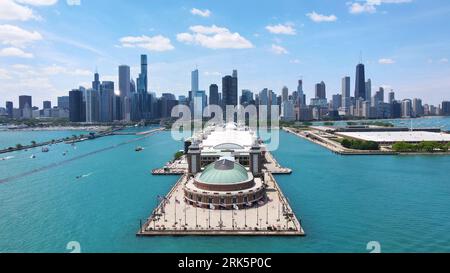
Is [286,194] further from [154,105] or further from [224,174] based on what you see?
[154,105]

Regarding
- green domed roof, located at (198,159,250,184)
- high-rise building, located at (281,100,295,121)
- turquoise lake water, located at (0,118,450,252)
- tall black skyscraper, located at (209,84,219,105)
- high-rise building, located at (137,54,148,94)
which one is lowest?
turquoise lake water, located at (0,118,450,252)

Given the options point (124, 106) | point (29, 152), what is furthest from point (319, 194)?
point (124, 106)

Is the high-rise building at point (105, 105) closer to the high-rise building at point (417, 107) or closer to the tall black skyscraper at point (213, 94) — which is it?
the tall black skyscraper at point (213, 94)

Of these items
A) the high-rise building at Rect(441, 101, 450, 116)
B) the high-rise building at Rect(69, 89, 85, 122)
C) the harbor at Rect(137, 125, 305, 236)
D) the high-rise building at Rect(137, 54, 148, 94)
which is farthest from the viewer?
the high-rise building at Rect(441, 101, 450, 116)

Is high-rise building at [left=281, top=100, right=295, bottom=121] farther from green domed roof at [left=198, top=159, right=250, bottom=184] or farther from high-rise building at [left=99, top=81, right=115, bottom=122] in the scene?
green domed roof at [left=198, top=159, right=250, bottom=184]

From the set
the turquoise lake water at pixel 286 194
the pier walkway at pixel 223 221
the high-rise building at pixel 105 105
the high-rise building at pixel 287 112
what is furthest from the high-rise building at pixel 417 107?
the pier walkway at pixel 223 221

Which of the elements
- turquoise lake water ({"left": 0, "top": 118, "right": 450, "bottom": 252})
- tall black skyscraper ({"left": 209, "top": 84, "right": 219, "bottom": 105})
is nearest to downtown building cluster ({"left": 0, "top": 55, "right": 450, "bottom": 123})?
tall black skyscraper ({"left": 209, "top": 84, "right": 219, "bottom": 105})
